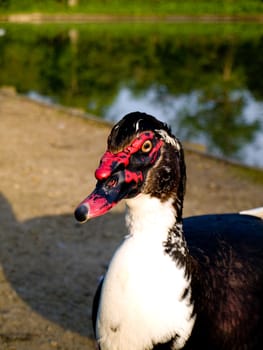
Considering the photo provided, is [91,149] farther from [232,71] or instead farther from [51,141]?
[232,71]

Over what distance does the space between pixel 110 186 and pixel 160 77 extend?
47.6 ft

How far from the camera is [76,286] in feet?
13.4

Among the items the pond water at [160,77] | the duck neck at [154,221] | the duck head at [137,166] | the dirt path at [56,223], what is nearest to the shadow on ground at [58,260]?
the dirt path at [56,223]

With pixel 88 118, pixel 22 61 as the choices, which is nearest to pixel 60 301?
pixel 88 118

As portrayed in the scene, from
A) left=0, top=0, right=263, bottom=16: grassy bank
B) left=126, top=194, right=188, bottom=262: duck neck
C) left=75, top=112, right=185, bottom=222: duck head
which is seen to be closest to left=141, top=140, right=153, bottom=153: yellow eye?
left=75, top=112, right=185, bottom=222: duck head

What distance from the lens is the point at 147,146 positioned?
211cm

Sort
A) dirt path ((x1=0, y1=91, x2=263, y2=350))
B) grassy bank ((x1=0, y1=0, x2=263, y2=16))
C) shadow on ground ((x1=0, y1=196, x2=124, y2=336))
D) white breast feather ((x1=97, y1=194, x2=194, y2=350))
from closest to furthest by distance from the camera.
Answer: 1. white breast feather ((x1=97, y1=194, x2=194, y2=350))
2. dirt path ((x1=0, y1=91, x2=263, y2=350))
3. shadow on ground ((x1=0, y1=196, x2=124, y2=336))
4. grassy bank ((x1=0, y1=0, x2=263, y2=16))

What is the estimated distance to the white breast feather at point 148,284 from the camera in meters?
2.09

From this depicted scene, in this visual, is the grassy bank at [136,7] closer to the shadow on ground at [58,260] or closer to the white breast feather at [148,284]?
the shadow on ground at [58,260]

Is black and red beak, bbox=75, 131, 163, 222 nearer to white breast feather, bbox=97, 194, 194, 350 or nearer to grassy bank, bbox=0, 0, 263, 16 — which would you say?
white breast feather, bbox=97, 194, 194, 350

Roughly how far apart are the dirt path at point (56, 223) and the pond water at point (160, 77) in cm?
200

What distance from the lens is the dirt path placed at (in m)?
3.64

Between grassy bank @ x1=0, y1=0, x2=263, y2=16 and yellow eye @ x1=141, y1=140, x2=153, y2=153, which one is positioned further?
grassy bank @ x1=0, y1=0, x2=263, y2=16

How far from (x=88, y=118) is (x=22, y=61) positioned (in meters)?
10.7
